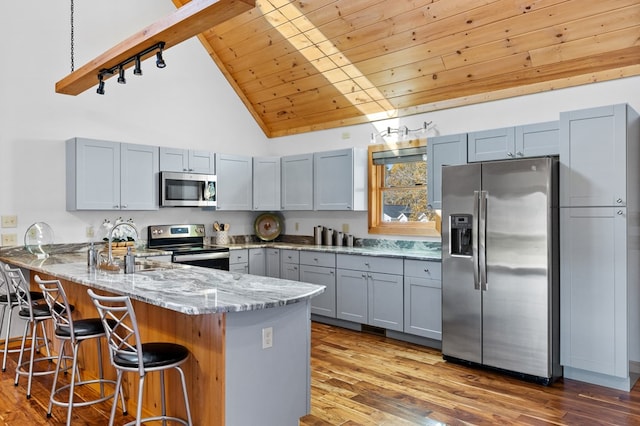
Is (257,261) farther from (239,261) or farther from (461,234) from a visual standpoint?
(461,234)

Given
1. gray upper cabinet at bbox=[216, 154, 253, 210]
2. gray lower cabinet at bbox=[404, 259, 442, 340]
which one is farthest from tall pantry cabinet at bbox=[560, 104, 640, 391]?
gray upper cabinet at bbox=[216, 154, 253, 210]

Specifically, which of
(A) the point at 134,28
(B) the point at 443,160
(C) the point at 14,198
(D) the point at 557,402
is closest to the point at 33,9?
(A) the point at 134,28

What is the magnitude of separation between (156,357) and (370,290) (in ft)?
9.47

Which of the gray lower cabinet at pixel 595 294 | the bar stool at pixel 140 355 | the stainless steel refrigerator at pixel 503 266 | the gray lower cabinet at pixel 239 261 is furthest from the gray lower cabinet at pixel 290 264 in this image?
the bar stool at pixel 140 355

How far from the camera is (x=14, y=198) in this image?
4.64 m

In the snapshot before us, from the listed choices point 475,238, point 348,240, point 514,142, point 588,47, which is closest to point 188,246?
point 348,240

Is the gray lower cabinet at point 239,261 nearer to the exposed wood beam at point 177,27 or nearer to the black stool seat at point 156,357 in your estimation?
the exposed wood beam at point 177,27

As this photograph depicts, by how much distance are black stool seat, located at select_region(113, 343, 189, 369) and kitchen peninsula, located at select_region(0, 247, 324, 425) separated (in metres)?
0.11

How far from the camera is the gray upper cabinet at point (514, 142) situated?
3.89 m

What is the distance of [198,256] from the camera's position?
5309 mm

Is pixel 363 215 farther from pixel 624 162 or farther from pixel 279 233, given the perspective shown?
pixel 624 162

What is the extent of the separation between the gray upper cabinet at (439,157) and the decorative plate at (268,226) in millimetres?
2675

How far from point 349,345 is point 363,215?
1.74 metres

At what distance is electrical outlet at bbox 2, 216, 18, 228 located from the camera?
4566 millimetres
